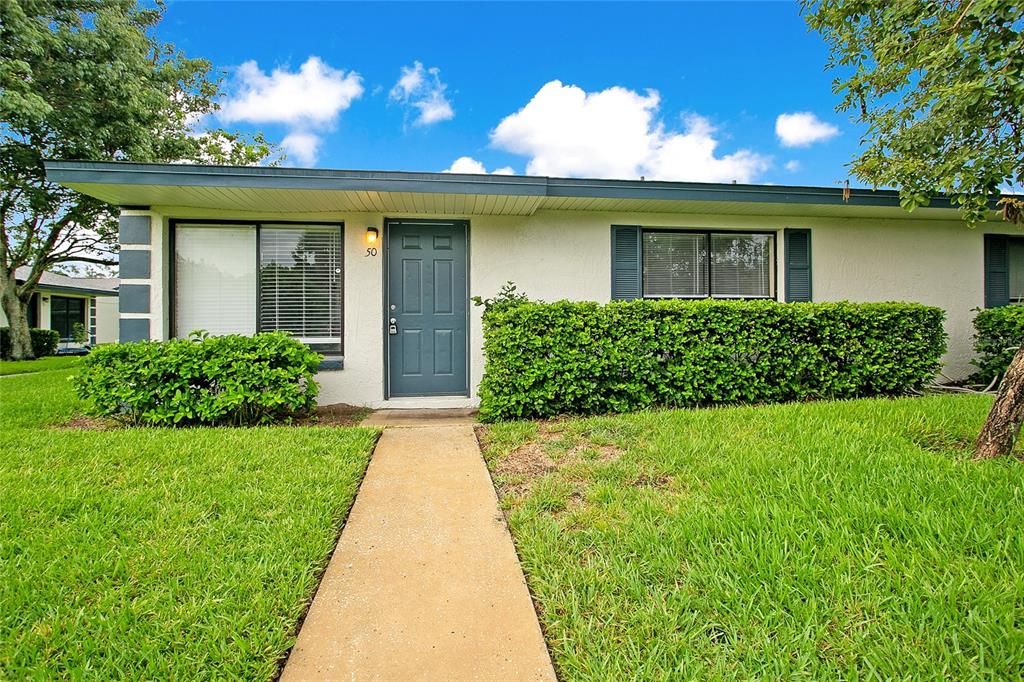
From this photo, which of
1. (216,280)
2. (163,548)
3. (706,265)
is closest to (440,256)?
(216,280)

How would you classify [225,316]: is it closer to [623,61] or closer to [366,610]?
[366,610]

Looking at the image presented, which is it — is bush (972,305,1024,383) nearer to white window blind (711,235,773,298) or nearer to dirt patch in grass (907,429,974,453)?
white window blind (711,235,773,298)

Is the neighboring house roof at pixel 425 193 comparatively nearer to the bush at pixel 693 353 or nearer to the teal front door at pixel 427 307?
the teal front door at pixel 427 307

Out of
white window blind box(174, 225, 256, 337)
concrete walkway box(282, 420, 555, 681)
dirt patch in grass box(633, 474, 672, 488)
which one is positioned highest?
white window blind box(174, 225, 256, 337)

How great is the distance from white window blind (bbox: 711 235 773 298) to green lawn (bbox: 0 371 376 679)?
5.21m

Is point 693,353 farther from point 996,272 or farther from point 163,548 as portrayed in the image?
point 996,272

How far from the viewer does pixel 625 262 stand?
6.16 metres

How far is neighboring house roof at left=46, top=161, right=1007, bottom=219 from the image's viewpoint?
4727mm

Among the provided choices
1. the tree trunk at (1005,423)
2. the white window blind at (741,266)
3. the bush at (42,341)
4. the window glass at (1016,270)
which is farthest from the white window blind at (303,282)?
the bush at (42,341)

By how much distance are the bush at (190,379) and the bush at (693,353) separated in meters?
2.14

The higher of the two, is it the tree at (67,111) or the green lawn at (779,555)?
the tree at (67,111)

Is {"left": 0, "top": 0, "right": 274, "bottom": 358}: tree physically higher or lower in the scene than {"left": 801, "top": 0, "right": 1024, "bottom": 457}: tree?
higher

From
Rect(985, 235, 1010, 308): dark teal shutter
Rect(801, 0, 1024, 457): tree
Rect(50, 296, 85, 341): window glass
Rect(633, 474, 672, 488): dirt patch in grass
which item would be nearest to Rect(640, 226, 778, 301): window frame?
Rect(801, 0, 1024, 457): tree

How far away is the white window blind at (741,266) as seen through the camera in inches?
252
